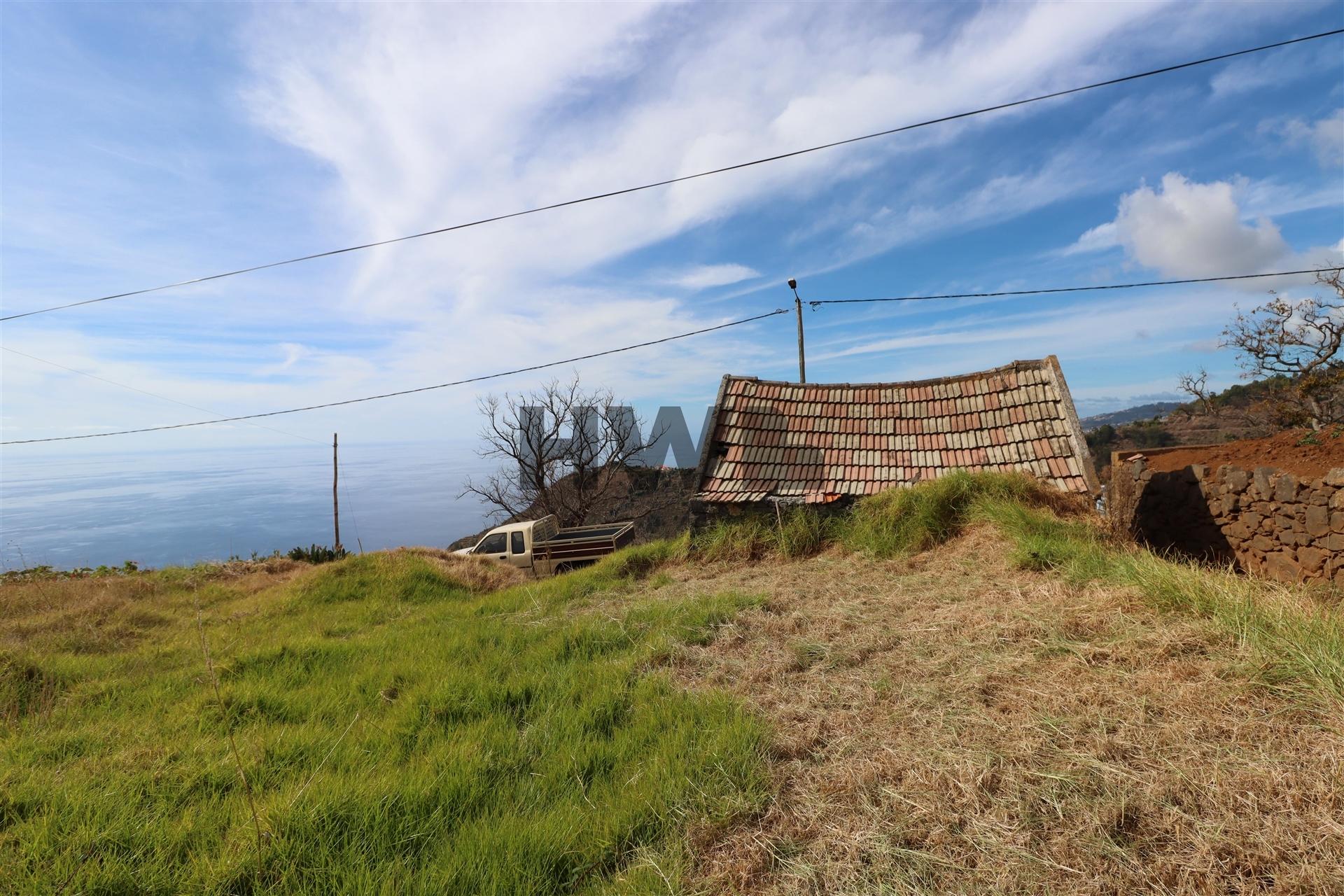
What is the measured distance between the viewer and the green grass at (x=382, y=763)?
107 inches

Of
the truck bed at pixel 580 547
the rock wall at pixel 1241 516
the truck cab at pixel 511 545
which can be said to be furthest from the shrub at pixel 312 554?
the rock wall at pixel 1241 516

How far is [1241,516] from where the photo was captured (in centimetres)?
792

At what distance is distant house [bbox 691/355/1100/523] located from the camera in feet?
35.2

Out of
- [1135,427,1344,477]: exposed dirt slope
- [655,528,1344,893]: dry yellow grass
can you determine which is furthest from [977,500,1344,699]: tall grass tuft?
[1135,427,1344,477]: exposed dirt slope

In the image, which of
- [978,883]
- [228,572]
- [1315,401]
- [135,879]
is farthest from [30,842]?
[1315,401]

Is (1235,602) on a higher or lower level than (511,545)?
higher

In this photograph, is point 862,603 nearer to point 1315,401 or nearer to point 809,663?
point 809,663

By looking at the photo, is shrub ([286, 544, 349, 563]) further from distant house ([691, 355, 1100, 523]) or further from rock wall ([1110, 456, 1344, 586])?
rock wall ([1110, 456, 1344, 586])

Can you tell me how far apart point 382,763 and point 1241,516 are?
10.7 m

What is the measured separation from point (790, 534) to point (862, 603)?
3632 millimetres

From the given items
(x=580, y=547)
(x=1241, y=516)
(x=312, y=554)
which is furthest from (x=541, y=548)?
(x=1241, y=516)

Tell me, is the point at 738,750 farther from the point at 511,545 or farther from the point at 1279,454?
the point at 511,545

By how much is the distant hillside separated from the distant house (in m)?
12.2

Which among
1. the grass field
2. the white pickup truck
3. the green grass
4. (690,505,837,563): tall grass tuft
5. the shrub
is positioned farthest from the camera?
the shrub
